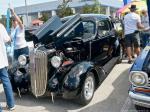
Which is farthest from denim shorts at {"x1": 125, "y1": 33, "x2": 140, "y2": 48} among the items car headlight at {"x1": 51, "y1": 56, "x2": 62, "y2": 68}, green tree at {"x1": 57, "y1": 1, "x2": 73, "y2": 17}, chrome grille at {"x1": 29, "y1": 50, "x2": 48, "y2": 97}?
green tree at {"x1": 57, "y1": 1, "x2": 73, "y2": 17}

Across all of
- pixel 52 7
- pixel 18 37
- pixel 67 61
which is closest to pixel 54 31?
pixel 67 61

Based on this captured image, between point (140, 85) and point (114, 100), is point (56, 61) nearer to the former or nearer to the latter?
point (114, 100)

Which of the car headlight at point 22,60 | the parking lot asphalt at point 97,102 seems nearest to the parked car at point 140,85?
the parking lot asphalt at point 97,102

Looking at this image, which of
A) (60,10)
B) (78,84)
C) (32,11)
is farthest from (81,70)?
(32,11)

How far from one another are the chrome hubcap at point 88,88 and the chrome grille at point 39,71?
79cm

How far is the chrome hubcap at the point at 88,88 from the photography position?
18.7ft

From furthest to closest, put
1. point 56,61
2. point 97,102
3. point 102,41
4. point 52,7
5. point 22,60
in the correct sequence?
point 52,7
point 102,41
point 22,60
point 97,102
point 56,61

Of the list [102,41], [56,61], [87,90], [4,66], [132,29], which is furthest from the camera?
[132,29]

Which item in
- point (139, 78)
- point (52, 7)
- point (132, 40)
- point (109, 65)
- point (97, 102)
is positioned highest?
point (52, 7)

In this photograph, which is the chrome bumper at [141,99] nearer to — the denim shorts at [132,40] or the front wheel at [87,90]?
the front wheel at [87,90]

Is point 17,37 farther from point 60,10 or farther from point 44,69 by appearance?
point 60,10

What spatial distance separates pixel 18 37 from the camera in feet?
24.7

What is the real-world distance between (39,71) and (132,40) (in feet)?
11.7

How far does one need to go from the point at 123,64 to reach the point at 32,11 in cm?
6484
